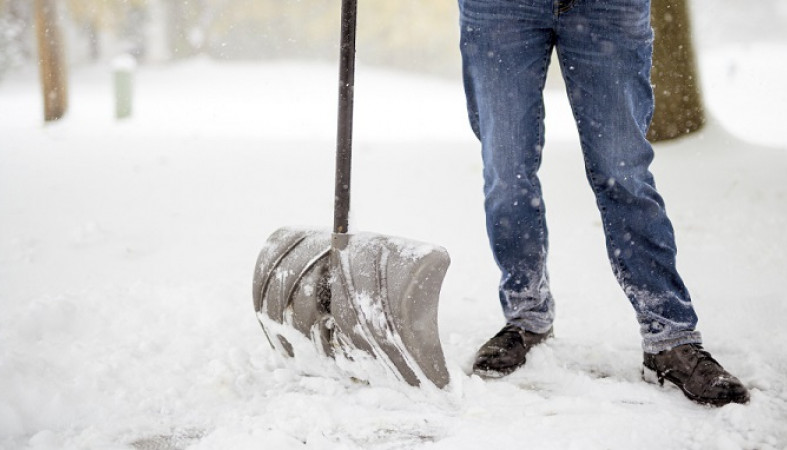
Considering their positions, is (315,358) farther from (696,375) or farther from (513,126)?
(696,375)

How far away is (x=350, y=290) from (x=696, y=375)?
0.82m

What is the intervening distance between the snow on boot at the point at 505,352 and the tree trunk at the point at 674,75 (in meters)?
3.41

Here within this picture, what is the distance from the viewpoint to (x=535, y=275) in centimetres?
179

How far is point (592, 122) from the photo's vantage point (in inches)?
63.7

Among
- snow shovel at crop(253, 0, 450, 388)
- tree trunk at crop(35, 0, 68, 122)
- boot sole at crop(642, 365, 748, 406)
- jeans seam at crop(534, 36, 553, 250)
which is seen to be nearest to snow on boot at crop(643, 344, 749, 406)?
boot sole at crop(642, 365, 748, 406)

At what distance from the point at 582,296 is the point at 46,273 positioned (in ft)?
6.38

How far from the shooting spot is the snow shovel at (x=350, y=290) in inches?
58.1

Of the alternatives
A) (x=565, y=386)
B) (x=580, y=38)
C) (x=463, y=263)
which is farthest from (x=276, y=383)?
(x=463, y=263)

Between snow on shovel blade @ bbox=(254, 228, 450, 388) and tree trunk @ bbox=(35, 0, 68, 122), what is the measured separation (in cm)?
670

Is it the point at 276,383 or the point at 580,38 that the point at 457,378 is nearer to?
the point at 276,383

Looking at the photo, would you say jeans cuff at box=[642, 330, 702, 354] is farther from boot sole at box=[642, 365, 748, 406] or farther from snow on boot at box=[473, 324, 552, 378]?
snow on boot at box=[473, 324, 552, 378]

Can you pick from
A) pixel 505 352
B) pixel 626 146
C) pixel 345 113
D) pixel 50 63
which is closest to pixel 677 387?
pixel 505 352

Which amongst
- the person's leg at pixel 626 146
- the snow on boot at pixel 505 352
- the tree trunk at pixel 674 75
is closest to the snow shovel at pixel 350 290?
the snow on boot at pixel 505 352

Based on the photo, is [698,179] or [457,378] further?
[698,179]
